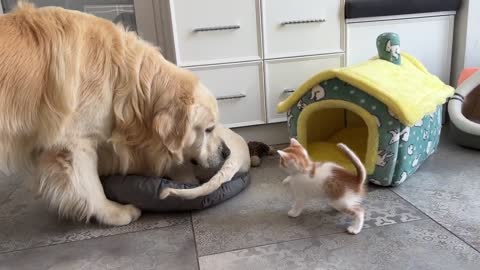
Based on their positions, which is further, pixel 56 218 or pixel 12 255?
pixel 56 218

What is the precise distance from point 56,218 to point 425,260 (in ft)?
4.18

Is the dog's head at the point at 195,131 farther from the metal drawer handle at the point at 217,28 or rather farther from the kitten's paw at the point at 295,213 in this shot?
the metal drawer handle at the point at 217,28

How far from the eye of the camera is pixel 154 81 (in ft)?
5.15

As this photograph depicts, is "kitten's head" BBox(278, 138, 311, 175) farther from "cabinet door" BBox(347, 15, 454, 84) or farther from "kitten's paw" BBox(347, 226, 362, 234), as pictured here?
"cabinet door" BBox(347, 15, 454, 84)

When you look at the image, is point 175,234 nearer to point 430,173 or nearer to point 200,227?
point 200,227

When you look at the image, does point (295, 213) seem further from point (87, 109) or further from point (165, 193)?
point (87, 109)

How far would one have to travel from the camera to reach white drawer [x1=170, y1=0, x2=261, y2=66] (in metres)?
2.10

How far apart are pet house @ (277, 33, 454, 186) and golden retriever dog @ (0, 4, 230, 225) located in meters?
0.44

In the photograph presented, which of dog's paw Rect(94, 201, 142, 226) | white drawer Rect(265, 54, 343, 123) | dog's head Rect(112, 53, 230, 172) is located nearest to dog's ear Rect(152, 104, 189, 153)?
dog's head Rect(112, 53, 230, 172)

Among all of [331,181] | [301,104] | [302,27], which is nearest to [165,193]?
[331,181]

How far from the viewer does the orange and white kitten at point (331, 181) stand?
4.64 feet

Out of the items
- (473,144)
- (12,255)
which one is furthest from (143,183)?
(473,144)

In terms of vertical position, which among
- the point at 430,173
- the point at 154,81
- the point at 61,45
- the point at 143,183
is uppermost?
the point at 61,45

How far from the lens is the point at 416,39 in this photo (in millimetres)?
2348
